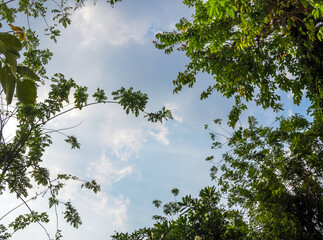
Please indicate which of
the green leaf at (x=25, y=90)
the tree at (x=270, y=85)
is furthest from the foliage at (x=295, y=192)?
the green leaf at (x=25, y=90)

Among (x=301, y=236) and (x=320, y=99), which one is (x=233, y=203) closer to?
(x=301, y=236)

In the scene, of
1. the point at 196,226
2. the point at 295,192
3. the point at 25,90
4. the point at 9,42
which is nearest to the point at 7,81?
the point at 25,90

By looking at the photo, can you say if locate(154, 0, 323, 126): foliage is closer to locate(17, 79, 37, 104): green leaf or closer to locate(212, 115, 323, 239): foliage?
locate(212, 115, 323, 239): foliage

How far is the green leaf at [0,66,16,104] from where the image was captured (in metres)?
0.62

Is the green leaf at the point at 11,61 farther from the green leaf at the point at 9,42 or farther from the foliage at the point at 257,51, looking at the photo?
the foliage at the point at 257,51

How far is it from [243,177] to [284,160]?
1995mm

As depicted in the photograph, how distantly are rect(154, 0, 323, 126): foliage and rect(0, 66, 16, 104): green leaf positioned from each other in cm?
373

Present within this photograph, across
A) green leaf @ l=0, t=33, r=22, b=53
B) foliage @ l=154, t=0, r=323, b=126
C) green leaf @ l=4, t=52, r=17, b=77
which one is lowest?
green leaf @ l=4, t=52, r=17, b=77

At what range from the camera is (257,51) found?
558cm

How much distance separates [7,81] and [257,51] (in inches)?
244

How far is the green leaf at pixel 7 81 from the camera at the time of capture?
2.03ft

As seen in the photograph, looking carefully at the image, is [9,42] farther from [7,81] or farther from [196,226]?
[196,226]

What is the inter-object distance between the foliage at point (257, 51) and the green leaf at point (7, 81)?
3726 mm

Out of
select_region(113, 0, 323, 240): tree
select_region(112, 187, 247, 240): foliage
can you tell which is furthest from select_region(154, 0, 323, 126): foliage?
select_region(112, 187, 247, 240): foliage
